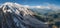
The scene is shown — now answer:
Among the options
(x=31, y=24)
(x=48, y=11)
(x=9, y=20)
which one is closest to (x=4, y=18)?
(x=9, y=20)

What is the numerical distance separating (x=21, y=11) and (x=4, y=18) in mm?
301

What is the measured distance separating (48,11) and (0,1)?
2.62 ft

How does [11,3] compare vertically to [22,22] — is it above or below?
above

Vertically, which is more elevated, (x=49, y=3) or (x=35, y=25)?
(x=49, y=3)

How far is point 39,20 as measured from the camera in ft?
13.4

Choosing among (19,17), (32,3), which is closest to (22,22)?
(19,17)

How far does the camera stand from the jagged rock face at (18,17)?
408 centimetres

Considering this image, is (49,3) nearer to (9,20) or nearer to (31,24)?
(31,24)

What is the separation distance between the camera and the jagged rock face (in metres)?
4.08

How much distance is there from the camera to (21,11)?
4.12 meters

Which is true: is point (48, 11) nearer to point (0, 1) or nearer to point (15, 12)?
point (15, 12)

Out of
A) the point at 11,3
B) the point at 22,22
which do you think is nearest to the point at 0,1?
the point at 11,3

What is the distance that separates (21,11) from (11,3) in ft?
0.68

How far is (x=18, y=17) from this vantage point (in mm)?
4117
